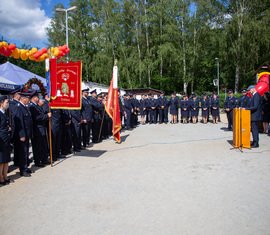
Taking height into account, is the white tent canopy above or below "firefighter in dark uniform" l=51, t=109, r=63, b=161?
above

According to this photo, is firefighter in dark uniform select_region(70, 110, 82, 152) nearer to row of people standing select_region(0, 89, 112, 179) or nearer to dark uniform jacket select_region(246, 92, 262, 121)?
row of people standing select_region(0, 89, 112, 179)

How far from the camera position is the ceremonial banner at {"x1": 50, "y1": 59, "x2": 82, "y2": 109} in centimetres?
763

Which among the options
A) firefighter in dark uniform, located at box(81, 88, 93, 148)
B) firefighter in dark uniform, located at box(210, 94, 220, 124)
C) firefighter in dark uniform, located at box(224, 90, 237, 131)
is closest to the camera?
firefighter in dark uniform, located at box(81, 88, 93, 148)

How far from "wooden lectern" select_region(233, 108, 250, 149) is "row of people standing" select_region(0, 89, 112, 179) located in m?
5.00

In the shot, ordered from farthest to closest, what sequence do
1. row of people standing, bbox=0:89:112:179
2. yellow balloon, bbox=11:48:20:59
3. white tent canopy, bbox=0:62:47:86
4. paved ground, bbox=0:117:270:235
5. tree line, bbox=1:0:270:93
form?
tree line, bbox=1:0:270:93 → white tent canopy, bbox=0:62:47:86 → yellow balloon, bbox=11:48:20:59 → row of people standing, bbox=0:89:112:179 → paved ground, bbox=0:117:270:235

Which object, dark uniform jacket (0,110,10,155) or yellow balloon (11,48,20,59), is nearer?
dark uniform jacket (0,110,10,155)

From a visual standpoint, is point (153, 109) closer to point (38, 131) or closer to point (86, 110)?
point (86, 110)

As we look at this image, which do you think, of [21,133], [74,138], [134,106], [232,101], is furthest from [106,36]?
[21,133]

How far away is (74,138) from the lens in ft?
31.2

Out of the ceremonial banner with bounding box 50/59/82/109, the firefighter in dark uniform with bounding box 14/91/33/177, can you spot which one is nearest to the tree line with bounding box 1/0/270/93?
the ceremonial banner with bounding box 50/59/82/109

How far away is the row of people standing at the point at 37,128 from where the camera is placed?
6.43m

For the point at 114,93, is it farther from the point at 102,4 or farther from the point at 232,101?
the point at 102,4

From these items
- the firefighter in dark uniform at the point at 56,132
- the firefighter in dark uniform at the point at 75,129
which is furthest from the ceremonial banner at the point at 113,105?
the firefighter in dark uniform at the point at 56,132

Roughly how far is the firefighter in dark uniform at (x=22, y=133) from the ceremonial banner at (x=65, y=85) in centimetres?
99
